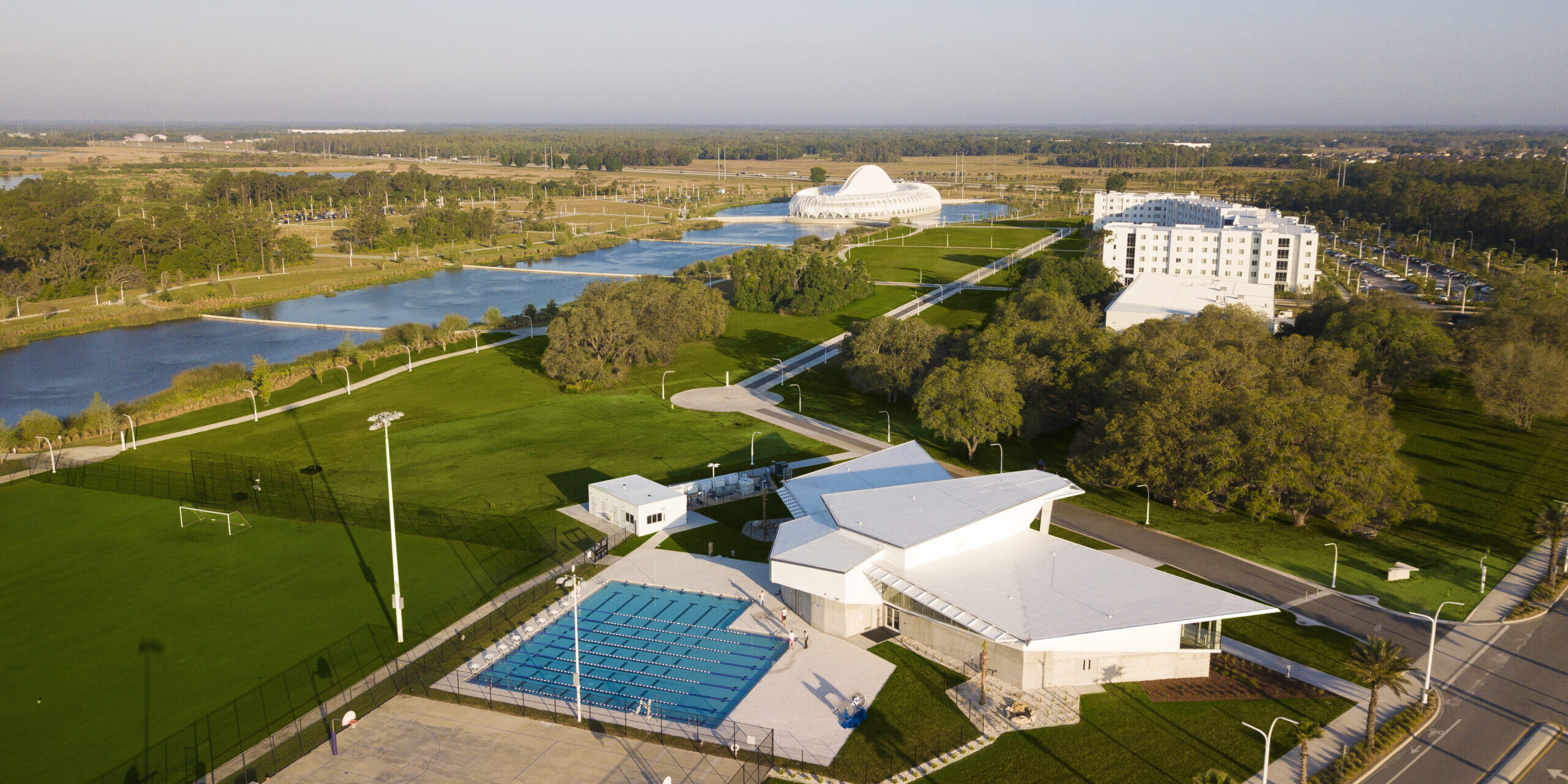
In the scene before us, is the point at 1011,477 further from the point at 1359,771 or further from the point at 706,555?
the point at 1359,771

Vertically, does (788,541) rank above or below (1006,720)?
above

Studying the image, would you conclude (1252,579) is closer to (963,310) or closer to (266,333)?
(963,310)

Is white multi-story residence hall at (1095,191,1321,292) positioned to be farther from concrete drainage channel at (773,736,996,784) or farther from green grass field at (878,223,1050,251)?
concrete drainage channel at (773,736,996,784)

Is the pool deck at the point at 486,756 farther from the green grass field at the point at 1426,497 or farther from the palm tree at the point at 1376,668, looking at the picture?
the green grass field at the point at 1426,497

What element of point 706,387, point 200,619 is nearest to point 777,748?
point 200,619

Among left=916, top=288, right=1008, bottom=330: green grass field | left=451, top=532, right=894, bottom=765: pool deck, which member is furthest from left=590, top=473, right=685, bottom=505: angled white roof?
left=916, top=288, right=1008, bottom=330: green grass field

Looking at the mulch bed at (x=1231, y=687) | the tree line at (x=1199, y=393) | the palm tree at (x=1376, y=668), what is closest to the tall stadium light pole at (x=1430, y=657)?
the palm tree at (x=1376, y=668)

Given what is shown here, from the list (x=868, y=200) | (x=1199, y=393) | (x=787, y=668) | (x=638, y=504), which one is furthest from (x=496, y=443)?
(x=868, y=200)

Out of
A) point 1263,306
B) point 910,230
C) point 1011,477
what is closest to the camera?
point 1011,477
